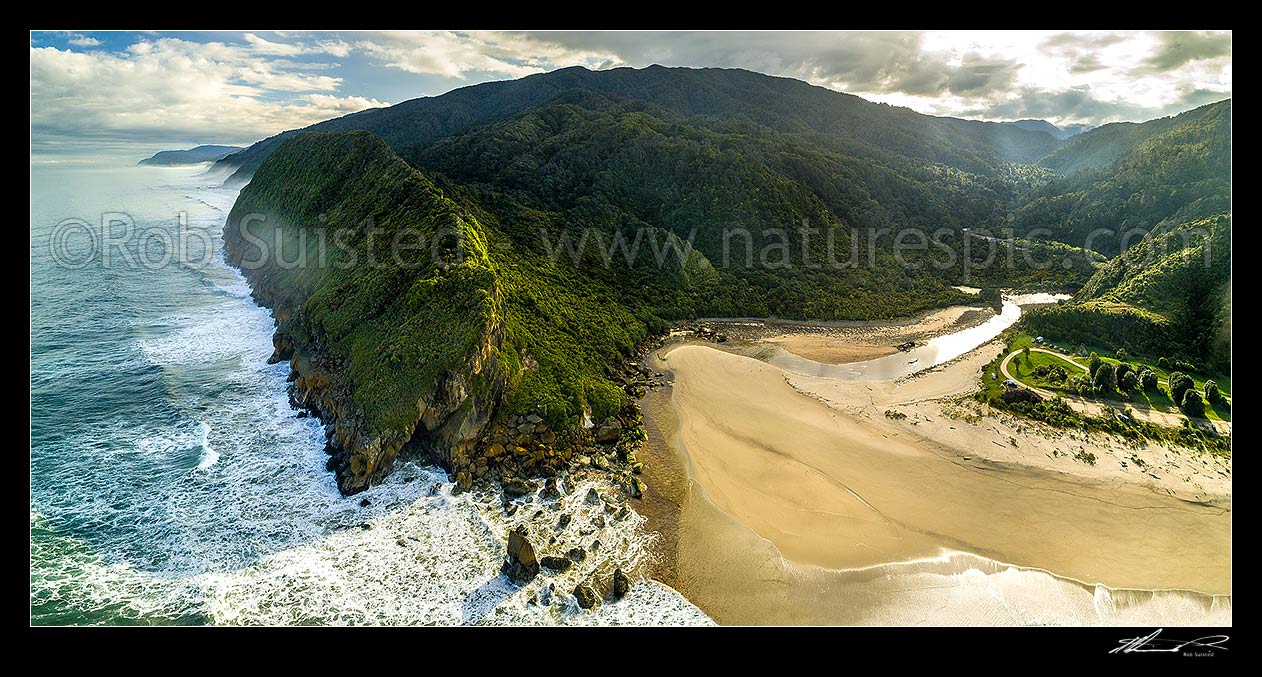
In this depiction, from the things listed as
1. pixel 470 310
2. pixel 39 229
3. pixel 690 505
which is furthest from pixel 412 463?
pixel 39 229

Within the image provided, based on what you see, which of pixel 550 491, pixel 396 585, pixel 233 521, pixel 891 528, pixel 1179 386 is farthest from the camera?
pixel 1179 386

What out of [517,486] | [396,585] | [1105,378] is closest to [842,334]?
[1105,378]

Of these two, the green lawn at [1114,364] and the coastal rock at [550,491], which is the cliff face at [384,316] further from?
the green lawn at [1114,364]

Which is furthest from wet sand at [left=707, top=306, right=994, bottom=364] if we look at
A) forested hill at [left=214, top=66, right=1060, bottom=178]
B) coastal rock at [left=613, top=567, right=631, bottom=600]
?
forested hill at [left=214, top=66, right=1060, bottom=178]

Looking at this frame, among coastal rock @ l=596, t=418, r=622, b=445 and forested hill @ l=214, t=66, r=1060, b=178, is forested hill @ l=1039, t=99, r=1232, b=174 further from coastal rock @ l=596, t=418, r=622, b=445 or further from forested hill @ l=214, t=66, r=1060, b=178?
coastal rock @ l=596, t=418, r=622, b=445

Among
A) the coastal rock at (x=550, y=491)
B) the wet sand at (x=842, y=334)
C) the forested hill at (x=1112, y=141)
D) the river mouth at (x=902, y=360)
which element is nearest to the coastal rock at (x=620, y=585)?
the coastal rock at (x=550, y=491)
